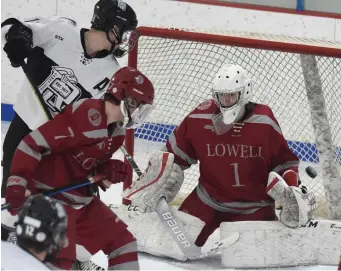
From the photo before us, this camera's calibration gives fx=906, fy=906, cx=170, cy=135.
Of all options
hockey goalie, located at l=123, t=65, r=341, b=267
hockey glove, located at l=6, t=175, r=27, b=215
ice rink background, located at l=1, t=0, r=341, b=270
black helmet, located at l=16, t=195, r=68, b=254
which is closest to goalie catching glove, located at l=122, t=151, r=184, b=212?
hockey goalie, located at l=123, t=65, r=341, b=267

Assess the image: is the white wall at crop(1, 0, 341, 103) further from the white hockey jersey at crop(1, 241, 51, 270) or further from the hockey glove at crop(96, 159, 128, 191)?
the white hockey jersey at crop(1, 241, 51, 270)

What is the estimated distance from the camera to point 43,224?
1.87 m

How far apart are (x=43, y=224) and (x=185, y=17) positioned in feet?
11.6

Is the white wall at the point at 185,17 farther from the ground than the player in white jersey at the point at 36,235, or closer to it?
closer to it

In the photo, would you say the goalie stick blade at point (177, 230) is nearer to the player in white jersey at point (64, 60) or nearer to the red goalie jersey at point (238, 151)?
the red goalie jersey at point (238, 151)

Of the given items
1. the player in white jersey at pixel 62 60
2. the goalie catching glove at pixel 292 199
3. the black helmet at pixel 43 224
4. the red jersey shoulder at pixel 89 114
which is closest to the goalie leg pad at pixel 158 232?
the goalie catching glove at pixel 292 199

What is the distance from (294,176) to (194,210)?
416 millimetres

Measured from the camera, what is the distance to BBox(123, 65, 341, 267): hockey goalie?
324 centimetres

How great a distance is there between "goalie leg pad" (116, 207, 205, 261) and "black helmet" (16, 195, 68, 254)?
1450 mm

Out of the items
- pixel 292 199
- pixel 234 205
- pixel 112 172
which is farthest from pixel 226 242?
pixel 112 172

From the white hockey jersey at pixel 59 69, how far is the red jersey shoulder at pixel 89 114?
0.46 metres

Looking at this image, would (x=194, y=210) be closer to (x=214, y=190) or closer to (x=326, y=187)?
(x=214, y=190)

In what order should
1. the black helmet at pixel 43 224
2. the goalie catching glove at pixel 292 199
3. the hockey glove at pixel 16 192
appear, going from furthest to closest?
the goalie catching glove at pixel 292 199, the hockey glove at pixel 16 192, the black helmet at pixel 43 224

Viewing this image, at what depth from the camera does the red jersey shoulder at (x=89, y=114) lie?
266 cm
